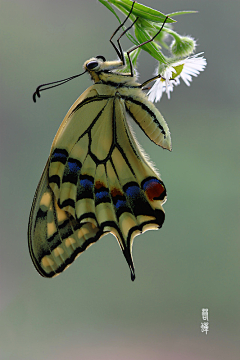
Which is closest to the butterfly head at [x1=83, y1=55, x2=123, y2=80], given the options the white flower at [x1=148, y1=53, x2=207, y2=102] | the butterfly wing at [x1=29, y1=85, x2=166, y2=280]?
the butterfly wing at [x1=29, y1=85, x2=166, y2=280]

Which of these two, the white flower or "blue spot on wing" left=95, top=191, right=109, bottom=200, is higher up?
the white flower

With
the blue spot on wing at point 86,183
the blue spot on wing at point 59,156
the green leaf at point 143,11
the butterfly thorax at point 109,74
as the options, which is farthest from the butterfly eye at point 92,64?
the blue spot on wing at point 86,183

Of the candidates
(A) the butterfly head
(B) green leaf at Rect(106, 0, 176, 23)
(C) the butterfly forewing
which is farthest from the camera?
(C) the butterfly forewing

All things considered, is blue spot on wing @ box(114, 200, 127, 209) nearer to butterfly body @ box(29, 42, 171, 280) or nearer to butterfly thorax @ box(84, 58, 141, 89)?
butterfly body @ box(29, 42, 171, 280)

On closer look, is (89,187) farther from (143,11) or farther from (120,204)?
(143,11)

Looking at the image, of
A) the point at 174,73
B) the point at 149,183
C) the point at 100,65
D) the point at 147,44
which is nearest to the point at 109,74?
the point at 100,65

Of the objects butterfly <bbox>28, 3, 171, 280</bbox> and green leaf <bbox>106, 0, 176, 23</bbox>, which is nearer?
green leaf <bbox>106, 0, 176, 23</bbox>

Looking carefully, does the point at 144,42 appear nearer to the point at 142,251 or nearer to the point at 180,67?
the point at 180,67

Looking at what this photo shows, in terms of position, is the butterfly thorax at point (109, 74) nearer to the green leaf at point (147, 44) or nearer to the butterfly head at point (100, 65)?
the butterfly head at point (100, 65)
